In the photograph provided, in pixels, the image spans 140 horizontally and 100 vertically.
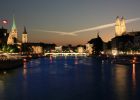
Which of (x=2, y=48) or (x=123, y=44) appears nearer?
(x=2, y=48)

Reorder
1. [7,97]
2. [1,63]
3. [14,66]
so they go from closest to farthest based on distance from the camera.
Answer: [7,97], [1,63], [14,66]

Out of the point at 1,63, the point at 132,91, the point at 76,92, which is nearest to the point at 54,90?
the point at 76,92

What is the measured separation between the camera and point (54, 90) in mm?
38031

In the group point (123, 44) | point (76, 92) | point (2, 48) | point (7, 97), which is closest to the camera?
point (7, 97)

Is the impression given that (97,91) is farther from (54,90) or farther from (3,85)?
(3,85)

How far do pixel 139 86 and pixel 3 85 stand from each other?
1478 cm

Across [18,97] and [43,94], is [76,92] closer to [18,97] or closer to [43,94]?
[43,94]

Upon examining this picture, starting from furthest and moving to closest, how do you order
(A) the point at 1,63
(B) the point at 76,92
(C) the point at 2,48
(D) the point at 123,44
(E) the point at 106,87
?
(D) the point at 123,44 < (C) the point at 2,48 < (A) the point at 1,63 < (E) the point at 106,87 < (B) the point at 76,92

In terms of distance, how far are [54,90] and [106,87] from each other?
5.85m

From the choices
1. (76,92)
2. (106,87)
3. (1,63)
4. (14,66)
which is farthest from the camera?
(14,66)

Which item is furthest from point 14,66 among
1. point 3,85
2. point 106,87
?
point 106,87

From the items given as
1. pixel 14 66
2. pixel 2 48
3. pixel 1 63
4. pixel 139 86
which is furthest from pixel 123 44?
pixel 139 86

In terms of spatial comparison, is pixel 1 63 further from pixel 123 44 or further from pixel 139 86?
pixel 123 44

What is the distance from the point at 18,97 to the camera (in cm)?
3375
